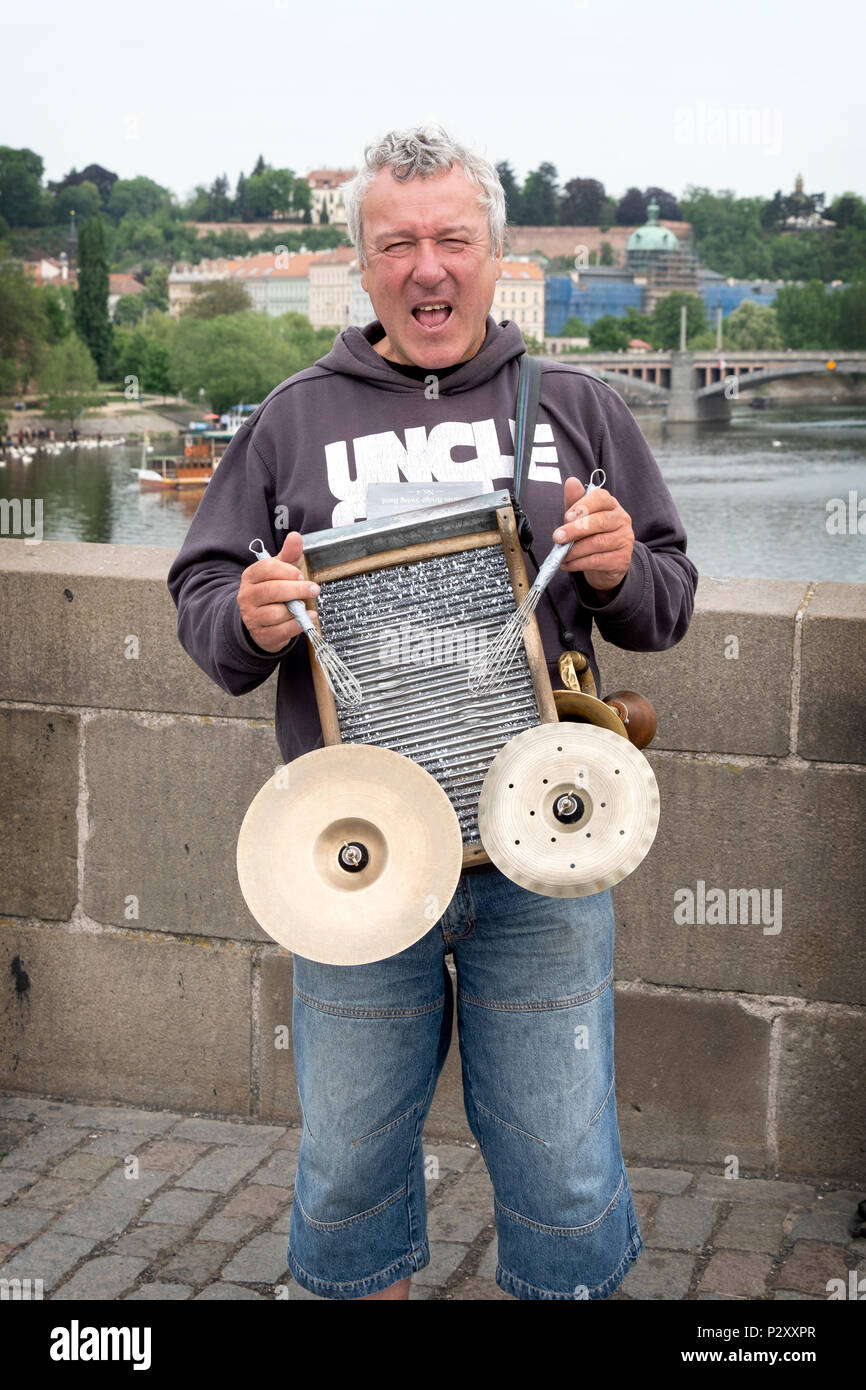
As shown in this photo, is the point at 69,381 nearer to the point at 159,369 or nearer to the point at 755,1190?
the point at 159,369

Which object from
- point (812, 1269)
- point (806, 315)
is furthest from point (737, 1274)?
point (806, 315)

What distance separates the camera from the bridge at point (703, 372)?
46.4m

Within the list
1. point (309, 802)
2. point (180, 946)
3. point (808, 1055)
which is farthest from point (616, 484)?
point (180, 946)

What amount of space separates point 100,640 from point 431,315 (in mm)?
2088

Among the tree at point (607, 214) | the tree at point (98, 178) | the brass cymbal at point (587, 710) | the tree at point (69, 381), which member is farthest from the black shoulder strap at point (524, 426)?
the tree at point (98, 178)

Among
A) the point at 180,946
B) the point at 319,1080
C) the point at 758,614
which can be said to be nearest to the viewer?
the point at 319,1080

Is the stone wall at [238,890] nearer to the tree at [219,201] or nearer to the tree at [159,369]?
the tree at [159,369]

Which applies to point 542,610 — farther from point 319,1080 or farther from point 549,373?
point 319,1080

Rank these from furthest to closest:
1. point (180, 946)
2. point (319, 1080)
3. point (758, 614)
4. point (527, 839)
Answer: point (180, 946), point (758, 614), point (319, 1080), point (527, 839)

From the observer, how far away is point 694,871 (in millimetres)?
4168

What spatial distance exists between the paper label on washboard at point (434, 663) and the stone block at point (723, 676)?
1439 mm

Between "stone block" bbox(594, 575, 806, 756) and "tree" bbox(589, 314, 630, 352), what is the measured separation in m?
82.5

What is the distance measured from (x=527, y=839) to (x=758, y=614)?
1.68 metres

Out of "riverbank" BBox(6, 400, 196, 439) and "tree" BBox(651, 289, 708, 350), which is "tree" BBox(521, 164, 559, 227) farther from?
"riverbank" BBox(6, 400, 196, 439)
